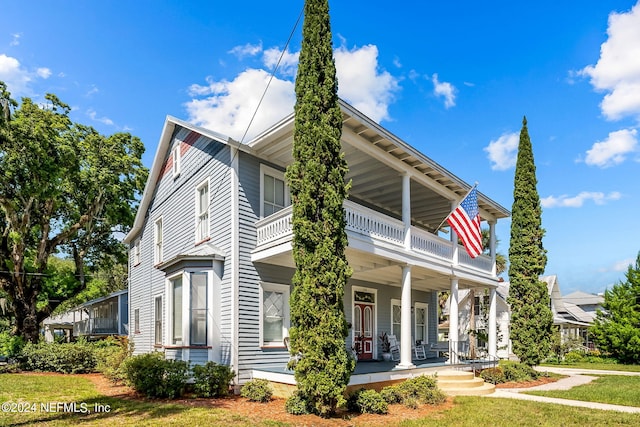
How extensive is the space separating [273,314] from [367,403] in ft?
12.8

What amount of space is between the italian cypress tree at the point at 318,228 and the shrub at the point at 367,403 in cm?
74

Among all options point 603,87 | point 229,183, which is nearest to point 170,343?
point 229,183

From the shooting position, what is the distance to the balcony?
11.5 metres

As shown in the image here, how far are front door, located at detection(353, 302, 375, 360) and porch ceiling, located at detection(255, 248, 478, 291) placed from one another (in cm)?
99

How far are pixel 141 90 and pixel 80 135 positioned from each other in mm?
11626

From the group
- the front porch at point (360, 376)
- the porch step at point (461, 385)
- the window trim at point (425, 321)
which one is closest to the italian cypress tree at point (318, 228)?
the front porch at point (360, 376)

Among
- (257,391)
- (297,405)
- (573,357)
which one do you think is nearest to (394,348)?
(257,391)

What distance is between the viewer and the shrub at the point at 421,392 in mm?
10891

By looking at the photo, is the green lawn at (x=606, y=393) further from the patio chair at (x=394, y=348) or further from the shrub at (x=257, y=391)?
the shrub at (x=257, y=391)

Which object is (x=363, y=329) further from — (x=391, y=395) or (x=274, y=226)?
(x=274, y=226)

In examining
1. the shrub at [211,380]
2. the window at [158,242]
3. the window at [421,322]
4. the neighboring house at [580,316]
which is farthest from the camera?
the neighboring house at [580,316]

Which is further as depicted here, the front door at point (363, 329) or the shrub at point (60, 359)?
the shrub at point (60, 359)

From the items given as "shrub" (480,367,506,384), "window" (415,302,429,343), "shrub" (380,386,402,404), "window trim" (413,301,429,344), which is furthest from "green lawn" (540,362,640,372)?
"shrub" (380,386,402,404)

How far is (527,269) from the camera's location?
18.6 meters
